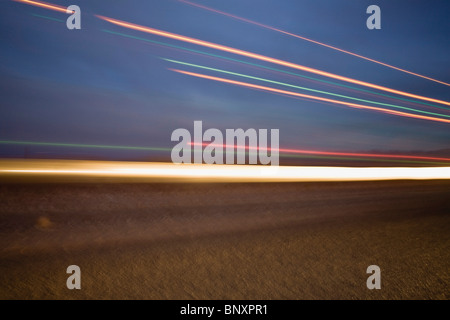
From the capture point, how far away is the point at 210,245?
140 inches

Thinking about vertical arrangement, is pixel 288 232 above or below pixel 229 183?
below

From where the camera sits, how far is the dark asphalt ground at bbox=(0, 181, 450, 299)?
265cm

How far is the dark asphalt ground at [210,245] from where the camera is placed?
265cm

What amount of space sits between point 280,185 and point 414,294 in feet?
16.0

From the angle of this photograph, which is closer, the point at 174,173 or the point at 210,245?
the point at 210,245

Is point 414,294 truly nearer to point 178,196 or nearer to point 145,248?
point 145,248

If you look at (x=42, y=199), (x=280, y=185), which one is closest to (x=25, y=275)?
(x=42, y=199)

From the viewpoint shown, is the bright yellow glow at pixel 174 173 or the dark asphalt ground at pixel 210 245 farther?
the bright yellow glow at pixel 174 173

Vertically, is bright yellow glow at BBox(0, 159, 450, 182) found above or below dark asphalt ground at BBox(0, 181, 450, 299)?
above

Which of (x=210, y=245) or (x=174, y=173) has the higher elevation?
(x=174, y=173)

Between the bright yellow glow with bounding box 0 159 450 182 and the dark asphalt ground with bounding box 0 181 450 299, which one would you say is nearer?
the dark asphalt ground with bounding box 0 181 450 299

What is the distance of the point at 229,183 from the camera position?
7.42 meters

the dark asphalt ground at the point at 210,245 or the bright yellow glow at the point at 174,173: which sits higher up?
the bright yellow glow at the point at 174,173
